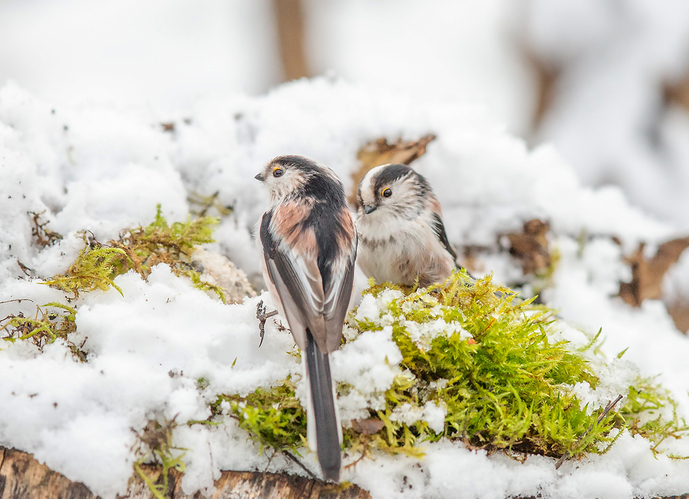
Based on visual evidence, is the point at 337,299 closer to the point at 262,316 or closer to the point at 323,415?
the point at 262,316

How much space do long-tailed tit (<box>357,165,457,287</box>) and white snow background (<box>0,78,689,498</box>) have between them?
729mm

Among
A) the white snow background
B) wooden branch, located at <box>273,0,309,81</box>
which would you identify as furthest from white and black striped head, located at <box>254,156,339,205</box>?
wooden branch, located at <box>273,0,309,81</box>

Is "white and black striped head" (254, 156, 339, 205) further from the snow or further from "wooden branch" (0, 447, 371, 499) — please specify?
the snow

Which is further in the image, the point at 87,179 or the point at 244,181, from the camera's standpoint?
the point at 244,181

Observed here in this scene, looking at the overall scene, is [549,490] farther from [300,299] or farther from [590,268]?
[590,268]

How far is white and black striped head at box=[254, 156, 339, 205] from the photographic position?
8.10 ft

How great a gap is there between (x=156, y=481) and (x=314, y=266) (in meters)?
0.96

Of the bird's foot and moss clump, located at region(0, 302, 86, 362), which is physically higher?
the bird's foot

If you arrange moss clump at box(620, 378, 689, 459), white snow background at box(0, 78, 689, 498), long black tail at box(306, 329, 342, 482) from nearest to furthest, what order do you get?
long black tail at box(306, 329, 342, 482), white snow background at box(0, 78, 689, 498), moss clump at box(620, 378, 689, 459)

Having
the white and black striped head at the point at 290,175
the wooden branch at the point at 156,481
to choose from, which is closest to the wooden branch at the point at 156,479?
the wooden branch at the point at 156,481

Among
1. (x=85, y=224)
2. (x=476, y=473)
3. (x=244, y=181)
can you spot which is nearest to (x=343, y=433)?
(x=476, y=473)

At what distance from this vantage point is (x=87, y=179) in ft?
9.26

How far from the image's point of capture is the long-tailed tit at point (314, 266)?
1.58 meters

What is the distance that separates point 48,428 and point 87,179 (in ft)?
5.63
